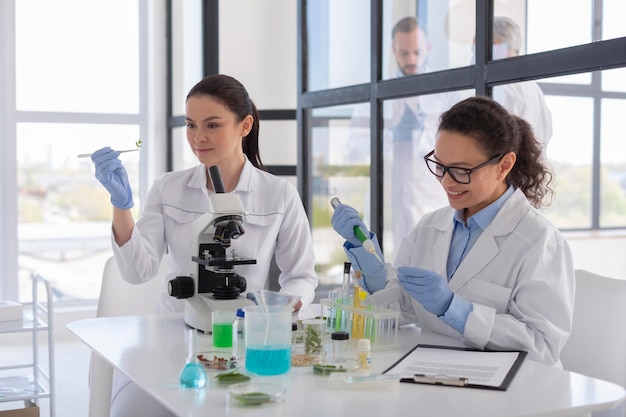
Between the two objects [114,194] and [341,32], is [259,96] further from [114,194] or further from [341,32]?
[114,194]

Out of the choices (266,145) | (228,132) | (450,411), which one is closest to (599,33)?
(228,132)

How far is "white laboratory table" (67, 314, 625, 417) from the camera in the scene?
1253 mm

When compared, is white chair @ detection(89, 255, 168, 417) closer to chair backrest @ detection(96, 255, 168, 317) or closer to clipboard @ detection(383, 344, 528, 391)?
chair backrest @ detection(96, 255, 168, 317)

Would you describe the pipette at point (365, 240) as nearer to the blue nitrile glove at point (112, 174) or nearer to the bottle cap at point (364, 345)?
the bottle cap at point (364, 345)

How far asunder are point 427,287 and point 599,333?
56 centimetres

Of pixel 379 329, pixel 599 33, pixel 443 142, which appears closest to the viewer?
pixel 379 329

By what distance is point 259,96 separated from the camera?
188 inches

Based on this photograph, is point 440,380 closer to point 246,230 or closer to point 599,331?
point 599,331

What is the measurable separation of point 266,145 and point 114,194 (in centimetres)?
262

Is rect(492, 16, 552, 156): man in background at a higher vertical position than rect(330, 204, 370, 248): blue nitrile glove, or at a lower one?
higher

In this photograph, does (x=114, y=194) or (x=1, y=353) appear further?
(x=1, y=353)

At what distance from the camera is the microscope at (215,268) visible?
6.13 feet

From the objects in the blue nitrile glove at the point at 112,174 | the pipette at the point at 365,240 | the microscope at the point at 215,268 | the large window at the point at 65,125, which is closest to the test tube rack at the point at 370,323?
the pipette at the point at 365,240

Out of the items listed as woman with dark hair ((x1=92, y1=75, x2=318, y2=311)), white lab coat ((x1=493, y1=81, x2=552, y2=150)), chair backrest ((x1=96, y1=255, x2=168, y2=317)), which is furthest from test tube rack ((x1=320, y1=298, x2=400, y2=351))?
white lab coat ((x1=493, y1=81, x2=552, y2=150))
